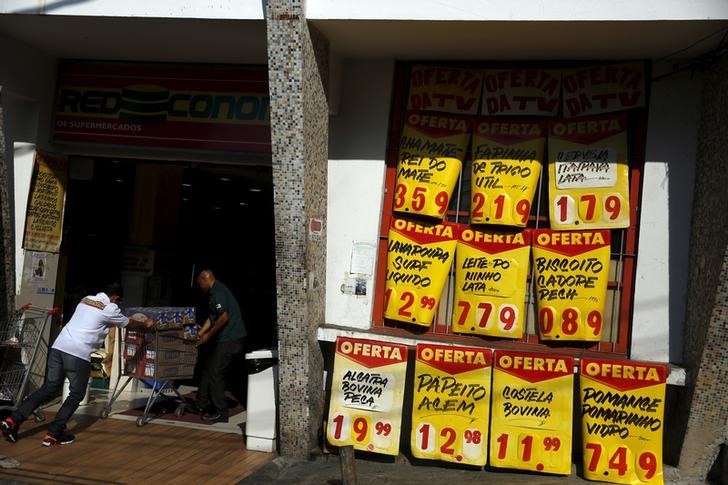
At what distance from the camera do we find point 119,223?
38.2 ft

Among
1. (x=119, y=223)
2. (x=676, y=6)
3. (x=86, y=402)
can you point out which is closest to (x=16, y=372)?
(x=86, y=402)

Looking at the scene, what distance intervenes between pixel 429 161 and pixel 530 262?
62.9 inches

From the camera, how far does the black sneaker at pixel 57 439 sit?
7.92m

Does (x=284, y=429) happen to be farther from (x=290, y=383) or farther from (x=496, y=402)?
(x=496, y=402)

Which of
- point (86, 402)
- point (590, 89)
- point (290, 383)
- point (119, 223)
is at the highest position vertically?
point (590, 89)

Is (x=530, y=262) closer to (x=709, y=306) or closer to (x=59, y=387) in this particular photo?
(x=709, y=306)

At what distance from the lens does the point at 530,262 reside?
27.4ft

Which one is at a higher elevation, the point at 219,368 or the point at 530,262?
the point at 530,262

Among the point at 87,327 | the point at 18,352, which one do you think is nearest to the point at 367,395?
the point at 87,327

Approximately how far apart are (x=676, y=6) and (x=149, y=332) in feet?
21.8

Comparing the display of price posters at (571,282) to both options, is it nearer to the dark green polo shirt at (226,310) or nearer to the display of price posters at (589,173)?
the display of price posters at (589,173)

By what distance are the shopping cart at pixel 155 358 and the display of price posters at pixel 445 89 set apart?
3.95 metres

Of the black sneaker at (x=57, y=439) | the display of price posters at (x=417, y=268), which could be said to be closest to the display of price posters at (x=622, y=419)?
the display of price posters at (x=417, y=268)

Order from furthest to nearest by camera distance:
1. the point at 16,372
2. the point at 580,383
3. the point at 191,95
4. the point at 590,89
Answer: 1. the point at 191,95
2. the point at 16,372
3. the point at 590,89
4. the point at 580,383
